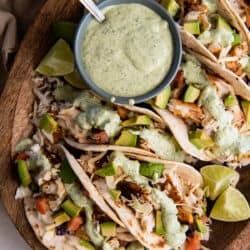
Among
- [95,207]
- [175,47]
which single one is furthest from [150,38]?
[95,207]

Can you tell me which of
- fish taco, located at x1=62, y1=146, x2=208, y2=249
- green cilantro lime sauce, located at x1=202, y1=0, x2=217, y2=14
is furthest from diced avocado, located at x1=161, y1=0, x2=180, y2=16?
fish taco, located at x1=62, y1=146, x2=208, y2=249

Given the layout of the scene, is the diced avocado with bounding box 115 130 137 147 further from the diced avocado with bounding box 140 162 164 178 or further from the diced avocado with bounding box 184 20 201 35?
the diced avocado with bounding box 184 20 201 35

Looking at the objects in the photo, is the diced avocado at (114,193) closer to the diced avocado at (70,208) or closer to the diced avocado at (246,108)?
the diced avocado at (70,208)

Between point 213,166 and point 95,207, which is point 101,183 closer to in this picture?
point 95,207

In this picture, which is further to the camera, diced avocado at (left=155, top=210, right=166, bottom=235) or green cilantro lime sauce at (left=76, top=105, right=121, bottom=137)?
diced avocado at (left=155, top=210, right=166, bottom=235)

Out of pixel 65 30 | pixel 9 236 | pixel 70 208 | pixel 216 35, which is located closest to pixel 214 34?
pixel 216 35

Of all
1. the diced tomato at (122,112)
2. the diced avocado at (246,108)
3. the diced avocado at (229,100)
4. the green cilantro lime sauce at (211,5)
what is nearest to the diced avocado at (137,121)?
the diced tomato at (122,112)
